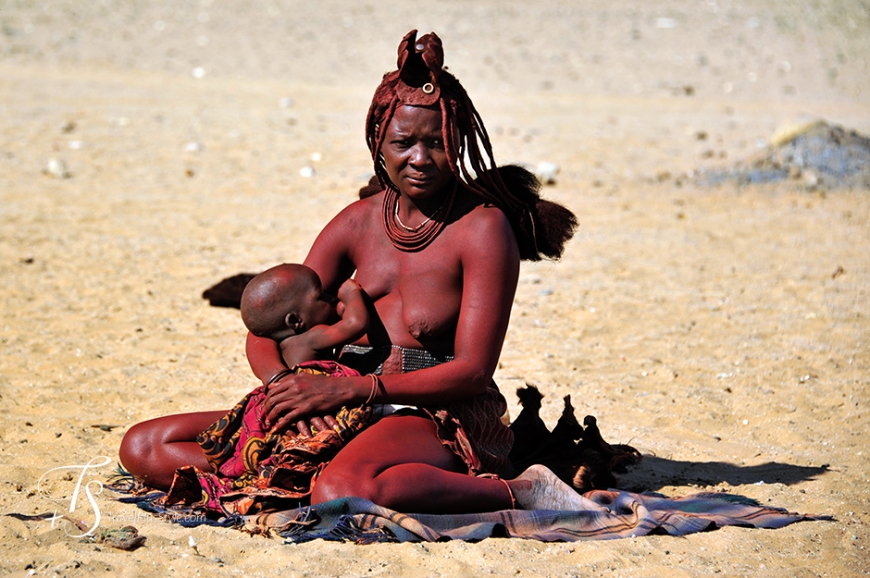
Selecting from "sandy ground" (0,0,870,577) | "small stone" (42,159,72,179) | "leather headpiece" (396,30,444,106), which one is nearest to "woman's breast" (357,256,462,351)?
"leather headpiece" (396,30,444,106)

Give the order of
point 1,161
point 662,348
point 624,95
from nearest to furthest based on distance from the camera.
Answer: point 662,348 < point 1,161 < point 624,95

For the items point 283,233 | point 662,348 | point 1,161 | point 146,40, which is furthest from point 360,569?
point 146,40

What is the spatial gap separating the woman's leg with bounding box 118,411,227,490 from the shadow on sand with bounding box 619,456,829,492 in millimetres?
1758

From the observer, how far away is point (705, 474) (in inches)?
170

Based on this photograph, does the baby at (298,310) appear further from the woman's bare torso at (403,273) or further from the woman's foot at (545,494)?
the woman's foot at (545,494)

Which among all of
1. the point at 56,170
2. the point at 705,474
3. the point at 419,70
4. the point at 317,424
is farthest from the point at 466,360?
the point at 56,170

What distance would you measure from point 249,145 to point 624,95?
8.19 meters

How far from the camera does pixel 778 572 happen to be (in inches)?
128

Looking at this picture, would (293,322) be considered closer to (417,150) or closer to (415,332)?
(415,332)

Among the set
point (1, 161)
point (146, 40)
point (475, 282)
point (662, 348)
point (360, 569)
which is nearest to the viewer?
point (360, 569)

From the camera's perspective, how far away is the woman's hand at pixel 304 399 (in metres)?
3.35

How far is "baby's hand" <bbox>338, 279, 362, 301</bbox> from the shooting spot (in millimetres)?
3592

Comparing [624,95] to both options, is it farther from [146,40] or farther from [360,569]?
[360,569]

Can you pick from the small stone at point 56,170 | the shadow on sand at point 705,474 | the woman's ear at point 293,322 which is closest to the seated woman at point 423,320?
the woman's ear at point 293,322
